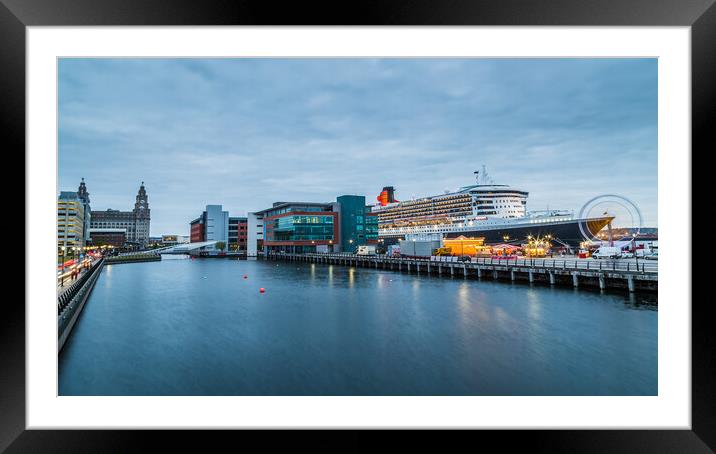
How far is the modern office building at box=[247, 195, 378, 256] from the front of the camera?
44.6 m

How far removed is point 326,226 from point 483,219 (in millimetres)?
Result: 19069

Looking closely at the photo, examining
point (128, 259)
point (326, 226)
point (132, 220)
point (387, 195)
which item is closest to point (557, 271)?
point (326, 226)

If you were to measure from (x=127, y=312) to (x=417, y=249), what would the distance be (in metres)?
20.7

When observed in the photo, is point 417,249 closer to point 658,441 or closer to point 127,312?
point 127,312

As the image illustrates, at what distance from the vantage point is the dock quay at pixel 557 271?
45.2 ft

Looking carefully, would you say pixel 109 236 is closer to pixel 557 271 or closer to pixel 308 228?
pixel 308 228

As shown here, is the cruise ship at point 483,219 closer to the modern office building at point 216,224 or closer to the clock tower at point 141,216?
the modern office building at point 216,224

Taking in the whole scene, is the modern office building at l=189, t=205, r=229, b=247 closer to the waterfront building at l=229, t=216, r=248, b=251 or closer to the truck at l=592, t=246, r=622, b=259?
the waterfront building at l=229, t=216, r=248, b=251

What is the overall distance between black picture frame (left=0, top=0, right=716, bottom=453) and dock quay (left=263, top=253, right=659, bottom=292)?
10924mm

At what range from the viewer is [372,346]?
8156 millimetres

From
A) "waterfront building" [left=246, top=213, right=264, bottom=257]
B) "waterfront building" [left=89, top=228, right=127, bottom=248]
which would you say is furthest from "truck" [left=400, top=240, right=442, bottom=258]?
"waterfront building" [left=89, top=228, right=127, bottom=248]
